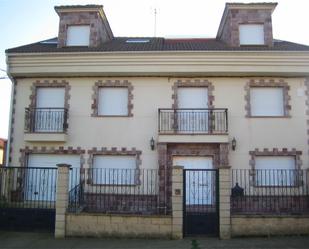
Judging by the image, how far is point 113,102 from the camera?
15023 millimetres

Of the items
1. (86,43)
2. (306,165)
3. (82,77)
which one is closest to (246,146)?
(306,165)

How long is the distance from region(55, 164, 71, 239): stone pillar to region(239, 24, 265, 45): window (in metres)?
9.48

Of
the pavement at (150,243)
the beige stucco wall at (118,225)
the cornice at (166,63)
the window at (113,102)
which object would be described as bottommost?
the pavement at (150,243)

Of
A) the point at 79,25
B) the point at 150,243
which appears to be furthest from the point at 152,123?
the point at 150,243

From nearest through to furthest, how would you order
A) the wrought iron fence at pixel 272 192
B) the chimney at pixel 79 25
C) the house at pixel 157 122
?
the wrought iron fence at pixel 272 192
the house at pixel 157 122
the chimney at pixel 79 25

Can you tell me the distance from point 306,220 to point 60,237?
663cm

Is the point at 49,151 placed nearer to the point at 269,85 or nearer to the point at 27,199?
the point at 27,199

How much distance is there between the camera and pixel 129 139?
1466 cm

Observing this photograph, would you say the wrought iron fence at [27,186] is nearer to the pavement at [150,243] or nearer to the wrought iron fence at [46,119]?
the wrought iron fence at [46,119]

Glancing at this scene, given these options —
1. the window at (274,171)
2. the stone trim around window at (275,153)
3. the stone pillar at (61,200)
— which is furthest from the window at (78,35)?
the window at (274,171)

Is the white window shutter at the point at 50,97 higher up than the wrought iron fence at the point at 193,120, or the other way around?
the white window shutter at the point at 50,97

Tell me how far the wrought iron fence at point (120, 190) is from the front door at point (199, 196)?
139 cm

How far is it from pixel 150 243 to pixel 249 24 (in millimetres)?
10686

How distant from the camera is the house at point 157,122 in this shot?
14.0 m
